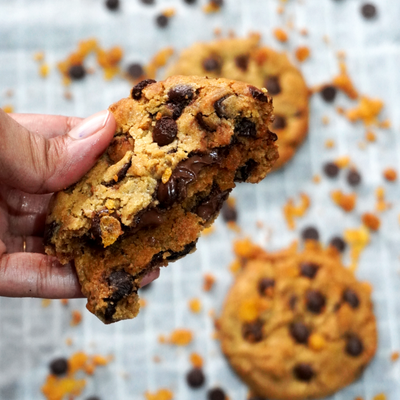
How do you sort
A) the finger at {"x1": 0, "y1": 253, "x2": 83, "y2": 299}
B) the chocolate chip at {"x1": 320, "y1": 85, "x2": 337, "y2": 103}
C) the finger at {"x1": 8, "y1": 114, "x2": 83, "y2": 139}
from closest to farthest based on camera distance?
the finger at {"x1": 0, "y1": 253, "x2": 83, "y2": 299} < the finger at {"x1": 8, "y1": 114, "x2": 83, "y2": 139} < the chocolate chip at {"x1": 320, "y1": 85, "x2": 337, "y2": 103}

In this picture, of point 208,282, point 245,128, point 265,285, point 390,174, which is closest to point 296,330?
point 265,285

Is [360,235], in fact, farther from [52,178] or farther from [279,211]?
[52,178]

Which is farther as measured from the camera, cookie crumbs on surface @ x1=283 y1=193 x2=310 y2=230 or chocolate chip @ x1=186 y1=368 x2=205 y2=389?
cookie crumbs on surface @ x1=283 y1=193 x2=310 y2=230

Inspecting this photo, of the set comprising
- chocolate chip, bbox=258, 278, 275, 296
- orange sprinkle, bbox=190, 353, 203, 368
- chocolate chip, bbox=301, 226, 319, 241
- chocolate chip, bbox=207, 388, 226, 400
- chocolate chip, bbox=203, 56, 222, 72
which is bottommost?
chocolate chip, bbox=207, 388, 226, 400

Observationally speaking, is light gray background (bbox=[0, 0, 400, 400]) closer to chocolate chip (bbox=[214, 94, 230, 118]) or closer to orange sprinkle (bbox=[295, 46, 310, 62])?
orange sprinkle (bbox=[295, 46, 310, 62])

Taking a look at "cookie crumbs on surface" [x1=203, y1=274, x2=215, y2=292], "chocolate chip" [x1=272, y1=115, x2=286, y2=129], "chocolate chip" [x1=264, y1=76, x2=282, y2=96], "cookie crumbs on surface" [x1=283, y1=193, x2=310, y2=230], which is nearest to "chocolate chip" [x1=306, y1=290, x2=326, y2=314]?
"cookie crumbs on surface" [x1=283, y1=193, x2=310, y2=230]

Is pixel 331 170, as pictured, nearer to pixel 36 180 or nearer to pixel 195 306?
pixel 195 306
